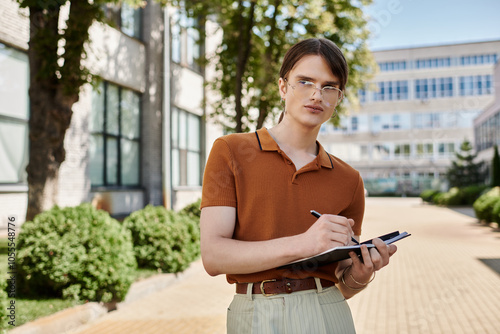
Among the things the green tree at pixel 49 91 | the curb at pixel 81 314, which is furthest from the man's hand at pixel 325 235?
the green tree at pixel 49 91

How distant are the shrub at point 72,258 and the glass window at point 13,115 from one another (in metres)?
4.52

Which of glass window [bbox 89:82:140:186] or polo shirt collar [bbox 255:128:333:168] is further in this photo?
glass window [bbox 89:82:140:186]

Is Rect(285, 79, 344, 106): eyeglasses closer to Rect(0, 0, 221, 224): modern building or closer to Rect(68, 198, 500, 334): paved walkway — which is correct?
Rect(68, 198, 500, 334): paved walkway

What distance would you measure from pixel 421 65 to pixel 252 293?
63494 millimetres

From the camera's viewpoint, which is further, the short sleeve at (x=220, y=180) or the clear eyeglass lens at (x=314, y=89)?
the clear eyeglass lens at (x=314, y=89)

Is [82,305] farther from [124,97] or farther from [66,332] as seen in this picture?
[124,97]

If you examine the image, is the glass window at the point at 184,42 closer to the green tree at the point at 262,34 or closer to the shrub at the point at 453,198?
the green tree at the point at 262,34

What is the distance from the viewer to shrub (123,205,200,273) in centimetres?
830

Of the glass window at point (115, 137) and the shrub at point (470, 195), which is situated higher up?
the glass window at point (115, 137)

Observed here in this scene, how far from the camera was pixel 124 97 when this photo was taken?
48.6ft

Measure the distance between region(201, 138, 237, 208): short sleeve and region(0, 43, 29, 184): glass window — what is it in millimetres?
9653

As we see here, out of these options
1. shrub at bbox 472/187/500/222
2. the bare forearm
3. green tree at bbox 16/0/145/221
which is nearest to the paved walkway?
green tree at bbox 16/0/145/221

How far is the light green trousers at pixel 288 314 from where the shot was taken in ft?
5.74

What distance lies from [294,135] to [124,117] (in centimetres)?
1369
